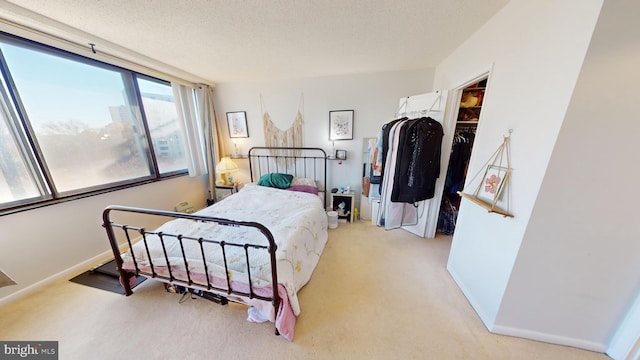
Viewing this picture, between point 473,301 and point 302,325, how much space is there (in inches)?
57.4

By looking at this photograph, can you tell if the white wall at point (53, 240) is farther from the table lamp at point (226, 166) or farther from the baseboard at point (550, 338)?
the baseboard at point (550, 338)

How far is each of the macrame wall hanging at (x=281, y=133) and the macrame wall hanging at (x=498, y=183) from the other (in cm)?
248

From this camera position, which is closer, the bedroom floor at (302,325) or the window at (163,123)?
the bedroom floor at (302,325)

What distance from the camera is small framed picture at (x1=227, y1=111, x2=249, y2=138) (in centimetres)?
329

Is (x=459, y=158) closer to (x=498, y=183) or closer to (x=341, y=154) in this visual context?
(x=498, y=183)

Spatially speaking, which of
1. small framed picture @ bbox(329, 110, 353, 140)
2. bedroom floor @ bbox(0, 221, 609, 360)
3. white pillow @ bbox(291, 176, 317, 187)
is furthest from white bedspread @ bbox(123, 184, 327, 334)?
small framed picture @ bbox(329, 110, 353, 140)

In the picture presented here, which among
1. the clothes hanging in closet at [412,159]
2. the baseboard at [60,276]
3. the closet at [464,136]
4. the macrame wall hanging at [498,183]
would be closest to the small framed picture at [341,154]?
the clothes hanging in closet at [412,159]

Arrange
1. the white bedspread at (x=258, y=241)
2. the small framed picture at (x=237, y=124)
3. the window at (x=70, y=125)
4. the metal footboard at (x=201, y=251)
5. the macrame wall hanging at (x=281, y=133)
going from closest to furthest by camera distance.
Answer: the metal footboard at (x=201, y=251) < the white bedspread at (x=258, y=241) < the window at (x=70, y=125) < the macrame wall hanging at (x=281, y=133) < the small framed picture at (x=237, y=124)

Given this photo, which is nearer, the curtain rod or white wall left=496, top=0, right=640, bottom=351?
white wall left=496, top=0, right=640, bottom=351

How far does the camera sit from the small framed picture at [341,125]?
9.69ft

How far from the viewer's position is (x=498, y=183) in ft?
4.39

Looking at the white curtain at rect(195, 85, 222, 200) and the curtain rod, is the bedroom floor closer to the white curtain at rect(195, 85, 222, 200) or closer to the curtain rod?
the white curtain at rect(195, 85, 222, 200)

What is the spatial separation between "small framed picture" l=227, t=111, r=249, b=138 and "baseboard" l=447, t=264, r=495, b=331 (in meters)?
3.56

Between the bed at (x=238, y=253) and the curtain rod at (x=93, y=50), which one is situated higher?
the curtain rod at (x=93, y=50)
